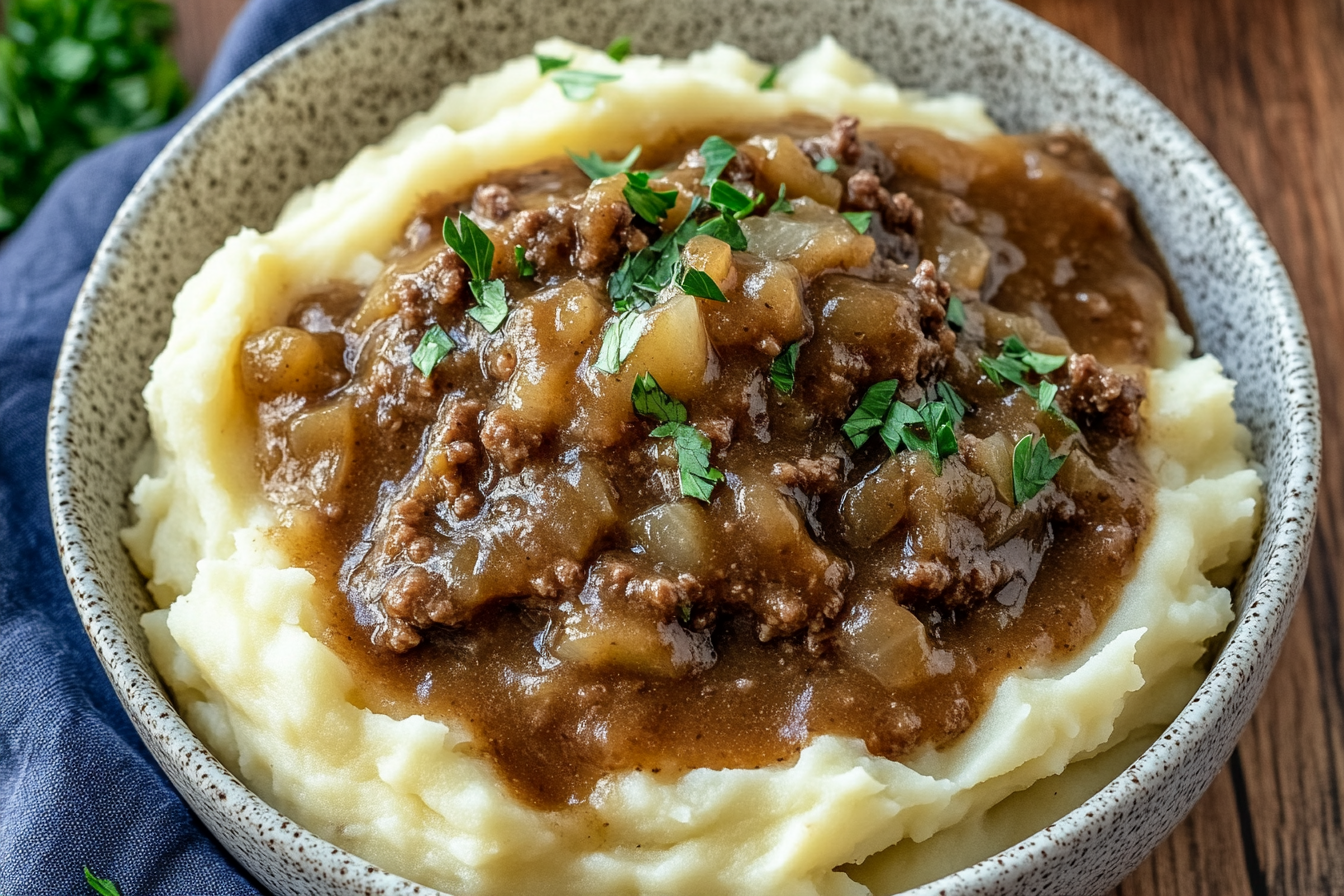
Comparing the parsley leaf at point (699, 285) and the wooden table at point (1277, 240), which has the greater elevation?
the parsley leaf at point (699, 285)

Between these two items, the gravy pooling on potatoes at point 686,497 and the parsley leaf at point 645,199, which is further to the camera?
the parsley leaf at point 645,199

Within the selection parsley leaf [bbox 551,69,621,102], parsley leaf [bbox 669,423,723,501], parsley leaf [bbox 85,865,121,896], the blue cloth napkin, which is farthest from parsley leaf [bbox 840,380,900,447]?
parsley leaf [bbox 85,865,121,896]

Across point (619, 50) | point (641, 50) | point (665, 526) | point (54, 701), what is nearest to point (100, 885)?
→ point (54, 701)

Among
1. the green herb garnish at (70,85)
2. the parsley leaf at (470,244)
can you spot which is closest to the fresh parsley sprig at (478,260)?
the parsley leaf at (470,244)

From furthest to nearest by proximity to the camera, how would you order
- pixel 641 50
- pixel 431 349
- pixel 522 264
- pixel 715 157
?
pixel 641 50 → pixel 715 157 → pixel 522 264 → pixel 431 349

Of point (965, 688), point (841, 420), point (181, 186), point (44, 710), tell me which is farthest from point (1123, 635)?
point (181, 186)

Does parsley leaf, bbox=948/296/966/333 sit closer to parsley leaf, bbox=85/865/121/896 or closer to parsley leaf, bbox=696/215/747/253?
parsley leaf, bbox=696/215/747/253

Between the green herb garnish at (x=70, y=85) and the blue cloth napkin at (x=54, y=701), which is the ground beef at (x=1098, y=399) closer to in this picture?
the blue cloth napkin at (x=54, y=701)

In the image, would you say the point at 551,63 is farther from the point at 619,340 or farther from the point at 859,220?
the point at 619,340
